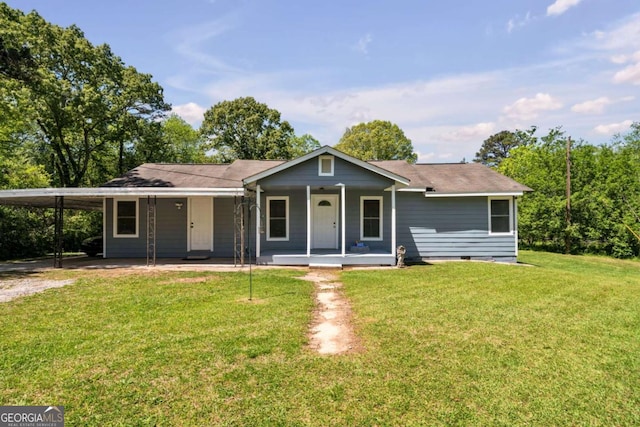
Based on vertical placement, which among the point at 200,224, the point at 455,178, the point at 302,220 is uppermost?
the point at 455,178

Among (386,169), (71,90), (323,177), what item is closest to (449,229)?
(386,169)

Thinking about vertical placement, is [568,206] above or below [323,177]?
below

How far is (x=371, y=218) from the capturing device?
1326 cm

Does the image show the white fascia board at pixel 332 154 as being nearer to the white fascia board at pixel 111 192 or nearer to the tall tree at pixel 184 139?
the white fascia board at pixel 111 192

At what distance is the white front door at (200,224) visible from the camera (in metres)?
13.1

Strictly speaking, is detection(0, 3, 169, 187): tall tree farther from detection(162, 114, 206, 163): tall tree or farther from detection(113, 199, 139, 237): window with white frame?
detection(162, 114, 206, 163): tall tree

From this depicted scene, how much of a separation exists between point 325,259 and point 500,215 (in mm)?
6836

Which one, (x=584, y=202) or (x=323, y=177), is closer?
(x=323, y=177)

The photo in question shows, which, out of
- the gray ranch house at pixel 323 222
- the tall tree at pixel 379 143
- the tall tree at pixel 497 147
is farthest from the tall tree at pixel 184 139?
the tall tree at pixel 497 147

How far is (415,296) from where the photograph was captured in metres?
7.26

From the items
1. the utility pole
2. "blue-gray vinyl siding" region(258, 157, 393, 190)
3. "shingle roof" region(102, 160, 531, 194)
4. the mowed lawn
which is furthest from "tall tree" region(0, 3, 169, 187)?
the utility pole

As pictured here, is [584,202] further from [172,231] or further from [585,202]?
[172,231]

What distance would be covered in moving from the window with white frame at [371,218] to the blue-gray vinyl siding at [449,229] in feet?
2.31

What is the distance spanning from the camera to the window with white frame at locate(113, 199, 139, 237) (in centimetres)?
1320
